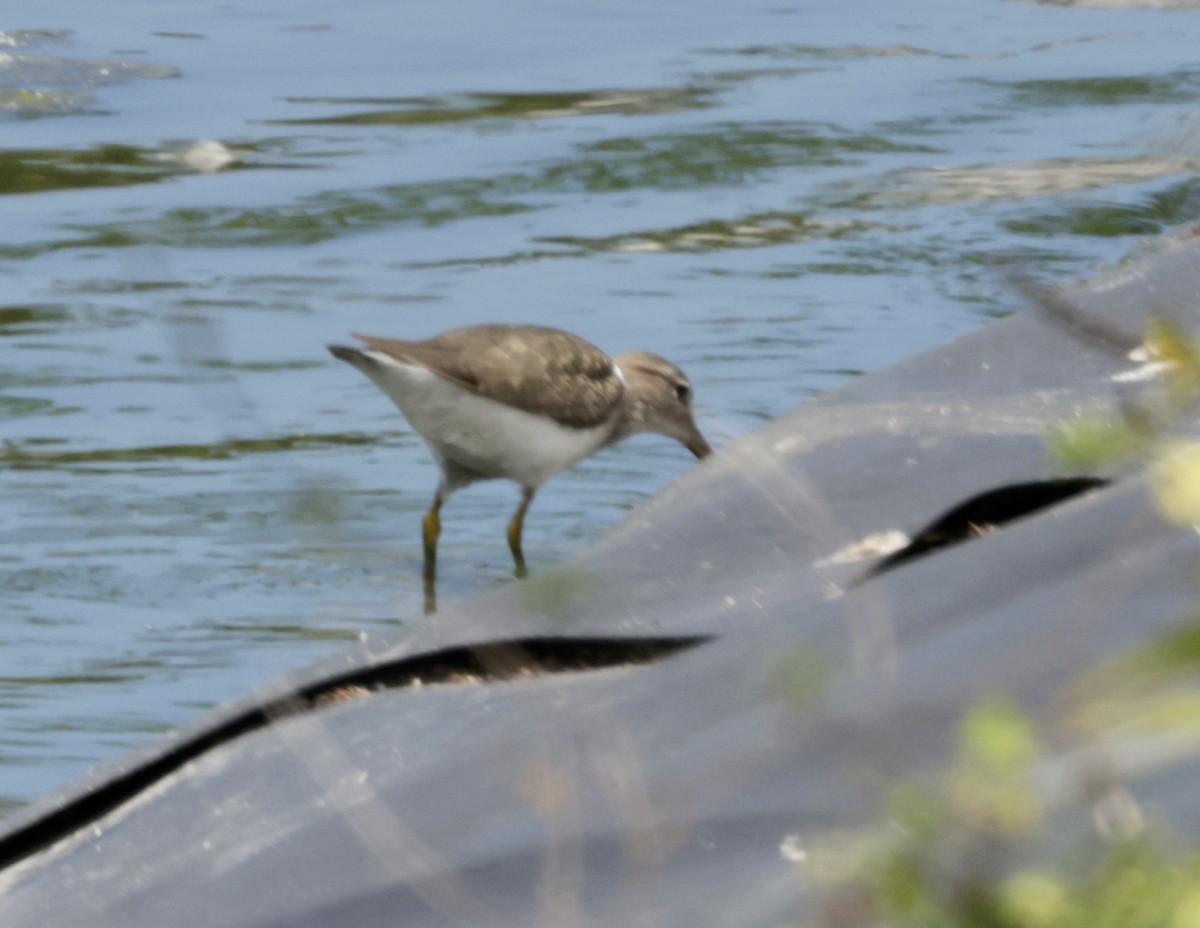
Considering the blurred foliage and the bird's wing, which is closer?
the blurred foliage

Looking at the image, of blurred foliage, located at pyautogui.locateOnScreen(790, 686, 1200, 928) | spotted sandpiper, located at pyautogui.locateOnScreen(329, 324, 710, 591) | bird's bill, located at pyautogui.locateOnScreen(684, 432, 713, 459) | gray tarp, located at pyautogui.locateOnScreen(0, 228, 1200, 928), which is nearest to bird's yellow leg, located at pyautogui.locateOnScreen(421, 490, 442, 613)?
spotted sandpiper, located at pyautogui.locateOnScreen(329, 324, 710, 591)

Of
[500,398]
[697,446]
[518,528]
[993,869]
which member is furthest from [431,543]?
[993,869]

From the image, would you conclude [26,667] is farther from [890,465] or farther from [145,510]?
[890,465]

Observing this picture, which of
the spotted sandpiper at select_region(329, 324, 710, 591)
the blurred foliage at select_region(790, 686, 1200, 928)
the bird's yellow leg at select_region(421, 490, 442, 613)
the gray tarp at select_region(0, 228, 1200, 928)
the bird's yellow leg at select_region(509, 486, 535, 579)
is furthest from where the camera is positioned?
the bird's yellow leg at select_region(509, 486, 535, 579)

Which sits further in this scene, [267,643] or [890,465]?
[267,643]

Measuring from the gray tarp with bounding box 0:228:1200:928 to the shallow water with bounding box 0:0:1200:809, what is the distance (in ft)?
4.64

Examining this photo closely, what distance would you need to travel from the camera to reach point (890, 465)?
3.86 meters

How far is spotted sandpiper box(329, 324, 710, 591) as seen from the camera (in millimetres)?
6930

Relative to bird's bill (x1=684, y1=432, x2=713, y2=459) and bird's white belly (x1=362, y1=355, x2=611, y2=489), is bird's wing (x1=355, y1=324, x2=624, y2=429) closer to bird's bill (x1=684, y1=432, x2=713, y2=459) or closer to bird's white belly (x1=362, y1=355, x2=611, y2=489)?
bird's white belly (x1=362, y1=355, x2=611, y2=489)

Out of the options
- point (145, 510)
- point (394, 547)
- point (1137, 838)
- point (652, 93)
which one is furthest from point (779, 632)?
point (652, 93)

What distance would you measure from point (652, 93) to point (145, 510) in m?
6.58

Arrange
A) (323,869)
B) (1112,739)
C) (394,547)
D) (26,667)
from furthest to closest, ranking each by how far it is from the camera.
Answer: (394,547) < (26,667) < (323,869) < (1112,739)

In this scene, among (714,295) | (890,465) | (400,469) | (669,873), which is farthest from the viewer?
(714,295)

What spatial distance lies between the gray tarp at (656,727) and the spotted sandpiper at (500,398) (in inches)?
123
